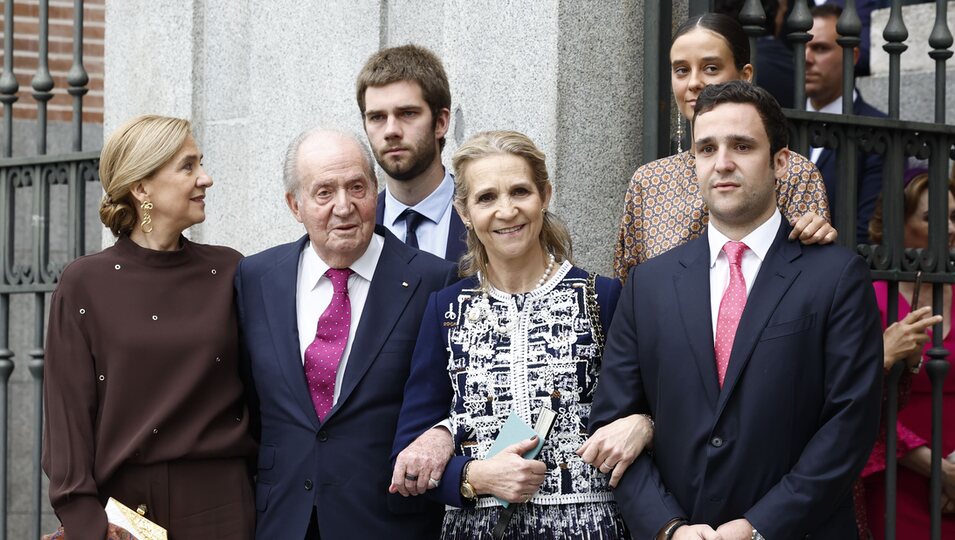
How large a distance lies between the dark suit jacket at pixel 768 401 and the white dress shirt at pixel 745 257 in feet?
0.10

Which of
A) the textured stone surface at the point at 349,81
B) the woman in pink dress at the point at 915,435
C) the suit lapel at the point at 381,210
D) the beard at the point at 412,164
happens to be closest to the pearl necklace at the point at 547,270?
the textured stone surface at the point at 349,81

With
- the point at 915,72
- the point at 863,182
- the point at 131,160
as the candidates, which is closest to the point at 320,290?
the point at 131,160

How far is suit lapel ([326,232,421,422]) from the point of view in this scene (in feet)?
13.7

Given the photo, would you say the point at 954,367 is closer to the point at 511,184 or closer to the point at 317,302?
the point at 511,184

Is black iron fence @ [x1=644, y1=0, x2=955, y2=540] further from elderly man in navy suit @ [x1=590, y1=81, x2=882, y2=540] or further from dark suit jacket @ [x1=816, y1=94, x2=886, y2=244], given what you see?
elderly man in navy suit @ [x1=590, y1=81, x2=882, y2=540]

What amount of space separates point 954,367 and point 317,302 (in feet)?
7.39

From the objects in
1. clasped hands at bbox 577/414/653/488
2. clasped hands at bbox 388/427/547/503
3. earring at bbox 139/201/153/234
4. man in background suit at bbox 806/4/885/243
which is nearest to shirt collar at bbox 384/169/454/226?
earring at bbox 139/201/153/234

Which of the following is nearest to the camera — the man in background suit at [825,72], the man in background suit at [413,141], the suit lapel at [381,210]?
the man in background suit at [413,141]

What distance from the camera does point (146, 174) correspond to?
14.2 feet

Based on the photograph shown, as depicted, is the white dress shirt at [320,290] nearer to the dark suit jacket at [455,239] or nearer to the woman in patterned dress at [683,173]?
the dark suit jacket at [455,239]

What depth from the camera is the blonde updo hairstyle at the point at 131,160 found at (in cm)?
432

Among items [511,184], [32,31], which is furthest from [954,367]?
[32,31]

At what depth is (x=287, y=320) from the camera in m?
4.27

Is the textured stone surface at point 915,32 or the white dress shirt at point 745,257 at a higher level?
the textured stone surface at point 915,32
